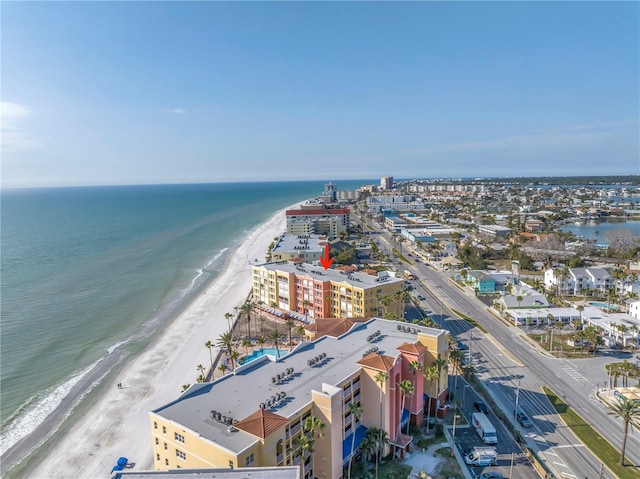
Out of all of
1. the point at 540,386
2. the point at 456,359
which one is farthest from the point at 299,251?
the point at 540,386

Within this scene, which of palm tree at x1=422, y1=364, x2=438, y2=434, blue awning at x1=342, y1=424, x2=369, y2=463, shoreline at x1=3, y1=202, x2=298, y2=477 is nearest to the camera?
blue awning at x1=342, y1=424, x2=369, y2=463

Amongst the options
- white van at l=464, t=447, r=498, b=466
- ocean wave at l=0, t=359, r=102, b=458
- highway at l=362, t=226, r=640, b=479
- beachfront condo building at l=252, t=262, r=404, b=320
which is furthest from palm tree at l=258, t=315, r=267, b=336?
white van at l=464, t=447, r=498, b=466

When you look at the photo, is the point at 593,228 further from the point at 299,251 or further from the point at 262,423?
the point at 262,423

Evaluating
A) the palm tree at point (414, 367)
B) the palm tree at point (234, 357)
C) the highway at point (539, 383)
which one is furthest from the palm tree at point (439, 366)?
the palm tree at point (234, 357)

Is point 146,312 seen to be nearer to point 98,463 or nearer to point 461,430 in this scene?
point 98,463

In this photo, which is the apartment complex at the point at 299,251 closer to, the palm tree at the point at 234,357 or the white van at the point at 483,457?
the palm tree at the point at 234,357

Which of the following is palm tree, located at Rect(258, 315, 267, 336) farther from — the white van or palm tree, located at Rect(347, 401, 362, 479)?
the white van
